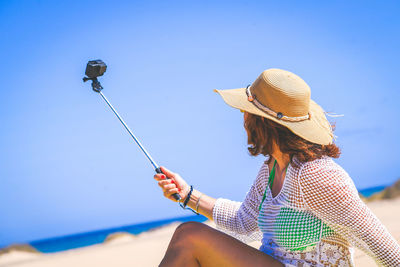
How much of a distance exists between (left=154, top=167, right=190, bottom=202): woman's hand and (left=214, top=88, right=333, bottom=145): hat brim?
20.5 inches

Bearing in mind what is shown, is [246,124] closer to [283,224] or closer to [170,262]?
[283,224]

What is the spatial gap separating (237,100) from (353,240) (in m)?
0.77

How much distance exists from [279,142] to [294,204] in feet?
0.91

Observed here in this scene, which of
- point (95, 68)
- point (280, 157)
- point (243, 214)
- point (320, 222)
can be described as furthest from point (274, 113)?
point (95, 68)

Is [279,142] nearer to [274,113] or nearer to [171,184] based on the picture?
[274,113]

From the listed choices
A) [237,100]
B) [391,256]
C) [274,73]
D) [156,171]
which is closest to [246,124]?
[237,100]

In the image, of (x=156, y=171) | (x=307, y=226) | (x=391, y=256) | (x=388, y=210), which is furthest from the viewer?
(x=388, y=210)

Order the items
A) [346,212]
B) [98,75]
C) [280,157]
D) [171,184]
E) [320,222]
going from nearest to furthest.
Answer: [346,212]
[320,222]
[280,157]
[171,184]
[98,75]

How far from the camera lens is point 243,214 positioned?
7.78 feet

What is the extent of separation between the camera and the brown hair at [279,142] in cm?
196

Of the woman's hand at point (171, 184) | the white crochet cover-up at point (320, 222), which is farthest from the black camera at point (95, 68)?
the white crochet cover-up at point (320, 222)

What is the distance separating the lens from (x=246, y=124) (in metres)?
2.10

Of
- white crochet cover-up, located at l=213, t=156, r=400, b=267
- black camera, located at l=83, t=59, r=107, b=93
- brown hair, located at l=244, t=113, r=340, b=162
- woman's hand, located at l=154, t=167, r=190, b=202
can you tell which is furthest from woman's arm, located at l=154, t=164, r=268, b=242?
black camera, located at l=83, t=59, r=107, b=93

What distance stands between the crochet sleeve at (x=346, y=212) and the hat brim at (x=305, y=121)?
0.13 meters
